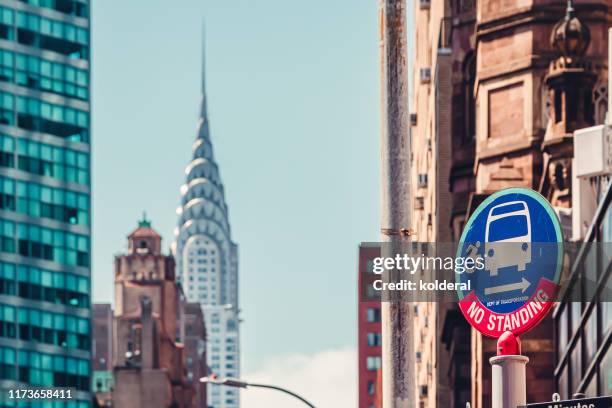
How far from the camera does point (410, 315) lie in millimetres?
16781

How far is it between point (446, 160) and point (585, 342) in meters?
27.5

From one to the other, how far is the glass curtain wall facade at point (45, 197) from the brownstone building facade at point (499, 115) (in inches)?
4079

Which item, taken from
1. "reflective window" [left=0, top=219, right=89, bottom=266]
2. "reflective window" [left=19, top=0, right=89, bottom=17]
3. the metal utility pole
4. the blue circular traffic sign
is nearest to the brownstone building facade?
the metal utility pole

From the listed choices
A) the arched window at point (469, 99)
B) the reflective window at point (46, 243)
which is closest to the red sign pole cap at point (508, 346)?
the arched window at point (469, 99)

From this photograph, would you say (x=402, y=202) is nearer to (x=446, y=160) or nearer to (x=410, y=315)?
(x=410, y=315)

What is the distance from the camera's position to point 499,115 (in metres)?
60.3

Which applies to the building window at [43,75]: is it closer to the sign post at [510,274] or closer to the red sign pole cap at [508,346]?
the sign post at [510,274]

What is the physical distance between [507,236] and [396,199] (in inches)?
50.9

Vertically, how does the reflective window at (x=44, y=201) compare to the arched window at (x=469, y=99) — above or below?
above

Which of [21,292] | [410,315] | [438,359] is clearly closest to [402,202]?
[410,315]

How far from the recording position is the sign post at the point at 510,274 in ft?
50.6

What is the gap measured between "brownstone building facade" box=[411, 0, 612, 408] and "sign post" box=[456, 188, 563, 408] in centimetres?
3376

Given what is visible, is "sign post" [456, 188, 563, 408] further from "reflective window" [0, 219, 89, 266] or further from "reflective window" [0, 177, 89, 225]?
"reflective window" [0, 177, 89, 225]

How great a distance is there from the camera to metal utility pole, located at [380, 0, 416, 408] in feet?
55.2
